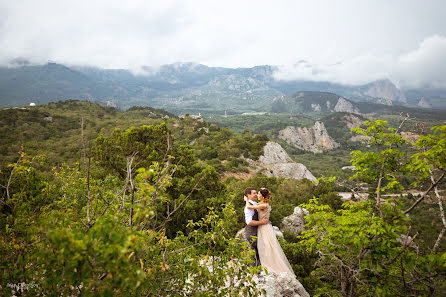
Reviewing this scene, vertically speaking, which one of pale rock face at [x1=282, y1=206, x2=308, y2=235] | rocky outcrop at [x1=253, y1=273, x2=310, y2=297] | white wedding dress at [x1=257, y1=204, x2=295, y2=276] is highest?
white wedding dress at [x1=257, y1=204, x2=295, y2=276]

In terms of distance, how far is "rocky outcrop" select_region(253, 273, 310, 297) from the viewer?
20.6ft

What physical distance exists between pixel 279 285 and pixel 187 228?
13.8 ft

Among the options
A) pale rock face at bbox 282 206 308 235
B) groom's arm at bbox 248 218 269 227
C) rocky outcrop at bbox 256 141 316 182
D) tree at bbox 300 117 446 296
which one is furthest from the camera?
rocky outcrop at bbox 256 141 316 182

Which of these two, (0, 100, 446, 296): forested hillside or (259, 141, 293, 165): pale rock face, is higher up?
(0, 100, 446, 296): forested hillside

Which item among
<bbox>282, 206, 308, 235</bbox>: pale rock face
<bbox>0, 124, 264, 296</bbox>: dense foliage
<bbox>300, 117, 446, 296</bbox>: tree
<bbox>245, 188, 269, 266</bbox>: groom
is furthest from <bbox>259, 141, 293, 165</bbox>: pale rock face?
<bbox>0, 124, 264, 296</bbox>: dense foliage

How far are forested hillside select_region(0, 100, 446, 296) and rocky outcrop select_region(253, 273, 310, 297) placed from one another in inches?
20.1

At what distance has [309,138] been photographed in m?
161

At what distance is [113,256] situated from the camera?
2.12 meters

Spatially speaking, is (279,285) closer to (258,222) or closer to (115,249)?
(258,222)

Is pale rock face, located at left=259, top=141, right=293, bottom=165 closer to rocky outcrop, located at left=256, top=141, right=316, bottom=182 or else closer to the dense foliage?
rocky outcrop, located at left=256, top=141, right=316, bottom=182

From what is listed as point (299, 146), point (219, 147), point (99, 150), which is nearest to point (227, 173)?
point (219, 147)

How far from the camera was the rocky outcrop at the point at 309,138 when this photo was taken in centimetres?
15345

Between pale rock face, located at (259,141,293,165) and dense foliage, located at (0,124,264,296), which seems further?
pale rock face, located at (259,141,293,165)

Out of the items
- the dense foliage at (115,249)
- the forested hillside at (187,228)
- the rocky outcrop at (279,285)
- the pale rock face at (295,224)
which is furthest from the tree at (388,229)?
the pale rock face at (295,224)
